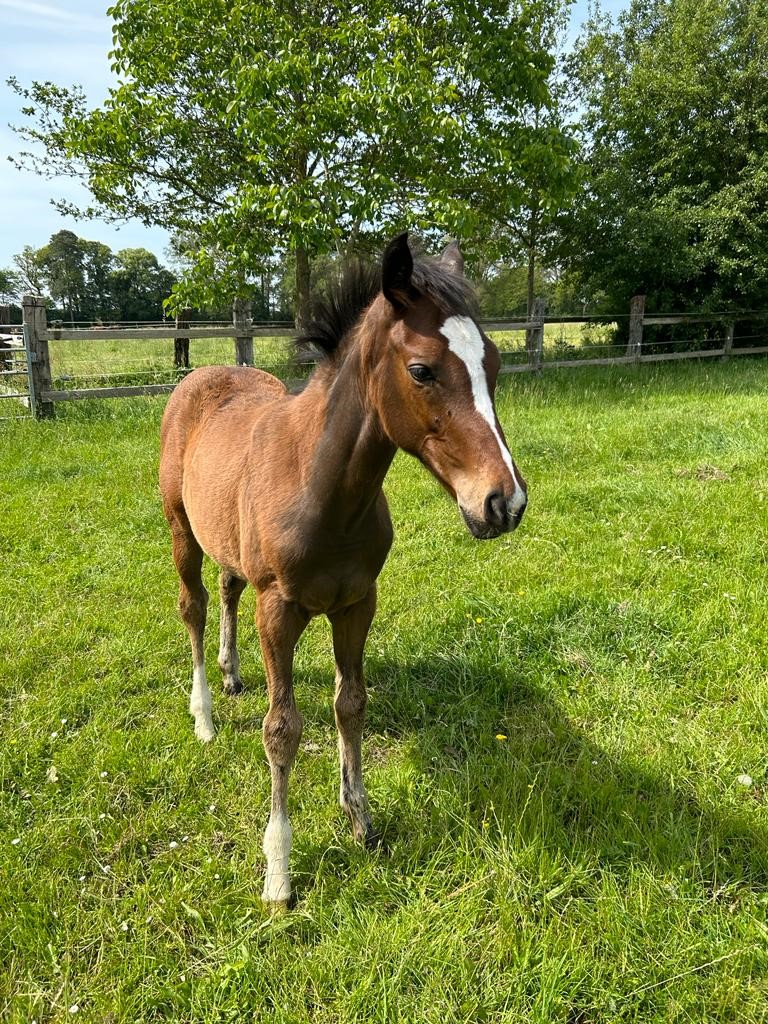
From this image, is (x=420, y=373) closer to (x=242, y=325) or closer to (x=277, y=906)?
(x=277, y=906)

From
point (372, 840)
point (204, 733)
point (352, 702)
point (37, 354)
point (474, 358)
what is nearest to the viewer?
point (474, 358)

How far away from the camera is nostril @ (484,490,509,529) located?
4.99 ft

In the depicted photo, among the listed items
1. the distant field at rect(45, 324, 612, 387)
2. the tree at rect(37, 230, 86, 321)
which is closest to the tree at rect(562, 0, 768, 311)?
the distant field at rect(45, 324, 612, 387)

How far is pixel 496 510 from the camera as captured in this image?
1.53 meters

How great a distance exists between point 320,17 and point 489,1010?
41.2ft

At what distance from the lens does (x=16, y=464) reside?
6.34 meters

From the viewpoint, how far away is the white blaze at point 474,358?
161 cm

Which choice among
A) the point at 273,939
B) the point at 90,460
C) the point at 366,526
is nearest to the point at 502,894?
the point at 273,939

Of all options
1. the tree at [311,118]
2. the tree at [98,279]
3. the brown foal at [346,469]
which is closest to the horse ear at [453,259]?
→ the brown foal at [346,469]

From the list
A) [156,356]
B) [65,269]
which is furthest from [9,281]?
[156,356]

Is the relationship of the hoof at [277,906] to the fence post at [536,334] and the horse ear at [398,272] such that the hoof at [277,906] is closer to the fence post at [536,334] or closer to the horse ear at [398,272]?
the horse ear at [398,272]

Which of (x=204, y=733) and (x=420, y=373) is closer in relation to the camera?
(x=420, y=373)

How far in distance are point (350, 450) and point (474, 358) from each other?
563 mm

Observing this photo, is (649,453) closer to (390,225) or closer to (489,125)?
(390,225)
